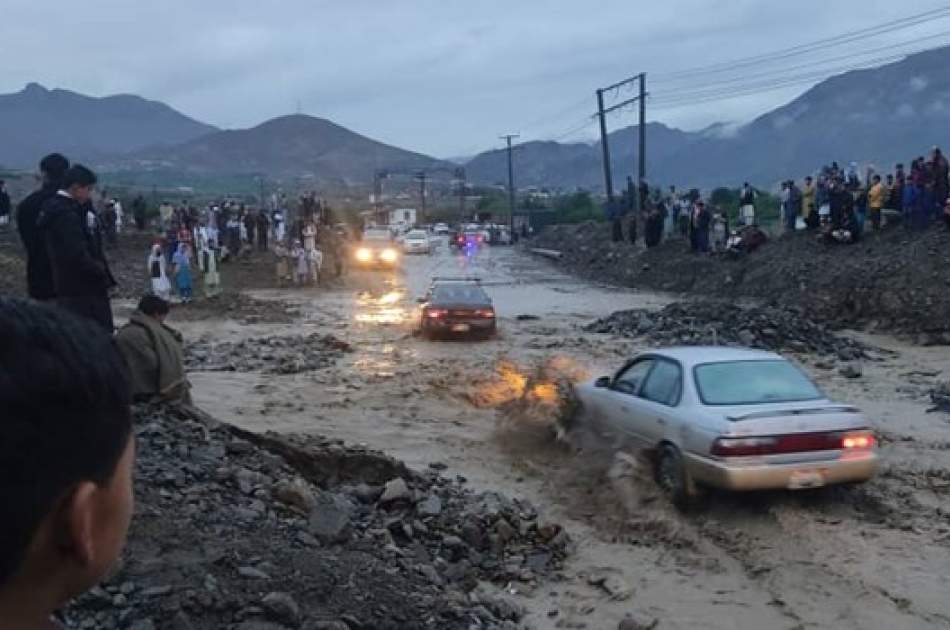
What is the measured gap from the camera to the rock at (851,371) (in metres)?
A: 18.6

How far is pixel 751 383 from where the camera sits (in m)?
9.88

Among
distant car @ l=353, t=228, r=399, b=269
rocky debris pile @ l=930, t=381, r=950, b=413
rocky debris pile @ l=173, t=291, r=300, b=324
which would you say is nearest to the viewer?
rocky debris pile @ l=930, t=381, r=950, b=413

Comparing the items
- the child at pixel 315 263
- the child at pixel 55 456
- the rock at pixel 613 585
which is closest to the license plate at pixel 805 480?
the rock at pixel 613 585

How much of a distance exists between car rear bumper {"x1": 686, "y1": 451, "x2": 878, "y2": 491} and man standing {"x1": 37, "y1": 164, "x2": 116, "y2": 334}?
208 inches

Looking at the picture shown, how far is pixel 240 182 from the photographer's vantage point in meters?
151

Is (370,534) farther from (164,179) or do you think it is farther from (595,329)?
(164,179)

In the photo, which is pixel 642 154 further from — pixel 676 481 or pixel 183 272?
pixel 676 481

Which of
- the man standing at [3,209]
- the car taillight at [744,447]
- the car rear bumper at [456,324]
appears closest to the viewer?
the car taillight at [744,447]

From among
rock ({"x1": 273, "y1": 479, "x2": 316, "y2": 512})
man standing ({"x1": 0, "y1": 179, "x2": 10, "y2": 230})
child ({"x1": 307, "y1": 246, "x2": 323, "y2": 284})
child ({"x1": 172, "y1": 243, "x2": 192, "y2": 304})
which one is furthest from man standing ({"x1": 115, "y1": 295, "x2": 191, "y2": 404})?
man standing ({"x1": 0, "y1": 179, "x2": 10, "y2": 230})

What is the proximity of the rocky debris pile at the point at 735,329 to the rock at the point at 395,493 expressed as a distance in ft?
43.6

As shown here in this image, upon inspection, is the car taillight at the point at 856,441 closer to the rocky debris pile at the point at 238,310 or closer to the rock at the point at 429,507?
the rock at the point at 429,507

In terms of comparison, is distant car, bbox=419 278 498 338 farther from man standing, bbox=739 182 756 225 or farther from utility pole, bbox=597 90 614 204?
utility pole, bbox=597 90 614 204

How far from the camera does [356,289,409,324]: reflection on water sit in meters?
28.5

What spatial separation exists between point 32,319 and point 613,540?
824 centimetres
